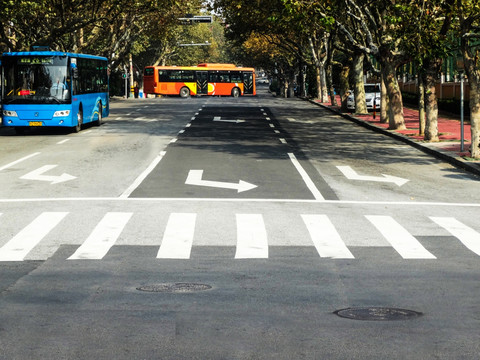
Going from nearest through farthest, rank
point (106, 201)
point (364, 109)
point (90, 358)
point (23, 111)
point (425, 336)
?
point (90, 358)
point (425, 336)
point (106, 201)
point (23, 111)
point (364, 109)

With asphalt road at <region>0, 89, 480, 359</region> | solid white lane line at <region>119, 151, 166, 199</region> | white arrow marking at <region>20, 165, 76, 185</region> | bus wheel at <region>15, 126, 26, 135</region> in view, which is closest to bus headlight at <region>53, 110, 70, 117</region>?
bus wheel at <region>15, 126, 26, 135</region>

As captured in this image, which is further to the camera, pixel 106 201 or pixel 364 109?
pixel 364 109

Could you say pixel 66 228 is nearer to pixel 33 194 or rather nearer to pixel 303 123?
pixel 33 194

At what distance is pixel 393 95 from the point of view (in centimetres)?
3444

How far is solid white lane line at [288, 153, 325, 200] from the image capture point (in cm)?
1677

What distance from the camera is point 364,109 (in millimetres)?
46156

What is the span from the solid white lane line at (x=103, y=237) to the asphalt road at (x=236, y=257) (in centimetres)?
4

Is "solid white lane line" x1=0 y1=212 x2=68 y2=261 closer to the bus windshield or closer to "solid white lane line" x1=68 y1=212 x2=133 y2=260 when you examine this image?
"solid white lane line" x1=68 y1=212 x2=133 y2=260

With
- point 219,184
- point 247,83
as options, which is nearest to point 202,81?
point 247,83

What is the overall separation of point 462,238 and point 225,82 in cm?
7743

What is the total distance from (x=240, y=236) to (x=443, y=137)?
19.1 meters

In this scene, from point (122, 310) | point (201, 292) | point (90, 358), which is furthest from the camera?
point (201, 292)

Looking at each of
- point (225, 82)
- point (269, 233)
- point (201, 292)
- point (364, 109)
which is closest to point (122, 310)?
point (201, 292)

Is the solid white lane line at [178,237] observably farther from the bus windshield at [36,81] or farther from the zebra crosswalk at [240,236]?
the bus windshield at [36,81]
